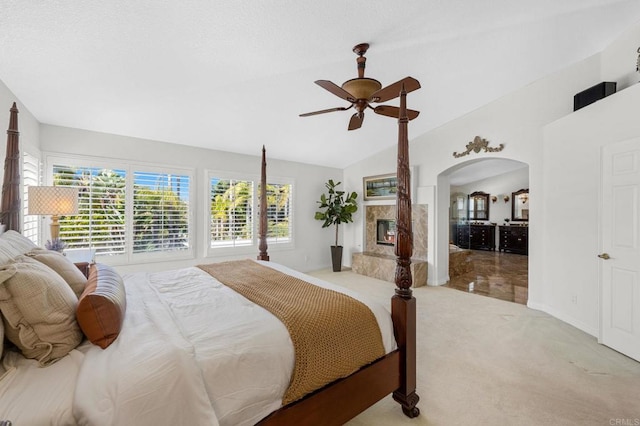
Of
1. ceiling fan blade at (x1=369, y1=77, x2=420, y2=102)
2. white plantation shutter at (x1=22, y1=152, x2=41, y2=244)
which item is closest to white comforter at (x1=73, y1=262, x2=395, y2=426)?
ceiling fan blade at (x1=369, y1=77, x2=420, y2=102)

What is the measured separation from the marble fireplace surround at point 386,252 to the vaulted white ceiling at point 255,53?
2157mm

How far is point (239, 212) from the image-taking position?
16.8ft

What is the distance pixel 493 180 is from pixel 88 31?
1052 centimetres

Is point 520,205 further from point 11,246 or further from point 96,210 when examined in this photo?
point 11,246

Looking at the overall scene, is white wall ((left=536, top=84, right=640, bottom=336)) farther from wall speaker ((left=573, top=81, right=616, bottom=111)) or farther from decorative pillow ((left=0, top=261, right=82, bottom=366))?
decorative pillow ((left=0, top=261, right=82, bottom=366))

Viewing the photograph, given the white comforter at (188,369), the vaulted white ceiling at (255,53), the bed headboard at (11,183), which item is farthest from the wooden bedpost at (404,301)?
the bed headboard at (11,183)

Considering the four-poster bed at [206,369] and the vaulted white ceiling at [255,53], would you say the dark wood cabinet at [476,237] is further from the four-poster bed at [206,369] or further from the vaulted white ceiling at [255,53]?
the four-poster bed at [206,369]

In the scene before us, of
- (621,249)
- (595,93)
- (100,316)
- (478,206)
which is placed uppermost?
(595,93)

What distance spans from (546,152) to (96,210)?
6.21 meters

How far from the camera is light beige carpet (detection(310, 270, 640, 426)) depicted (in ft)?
6.13

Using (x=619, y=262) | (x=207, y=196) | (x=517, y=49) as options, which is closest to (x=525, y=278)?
(x=619, y=262)

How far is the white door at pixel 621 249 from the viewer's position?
99.4 inches

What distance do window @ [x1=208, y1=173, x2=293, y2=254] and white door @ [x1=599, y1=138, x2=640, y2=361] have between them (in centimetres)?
473

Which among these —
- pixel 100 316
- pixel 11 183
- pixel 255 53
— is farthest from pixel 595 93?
pixel 11 183
